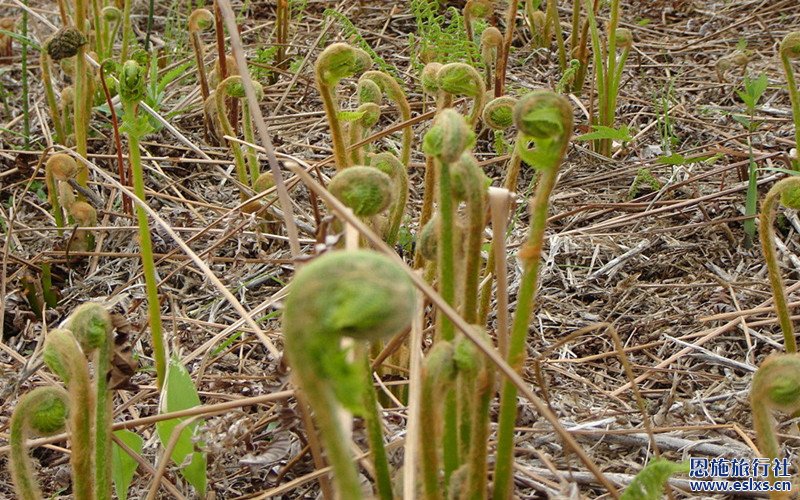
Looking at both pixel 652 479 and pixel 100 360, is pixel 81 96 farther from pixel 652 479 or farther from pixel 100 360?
pixel 652 479

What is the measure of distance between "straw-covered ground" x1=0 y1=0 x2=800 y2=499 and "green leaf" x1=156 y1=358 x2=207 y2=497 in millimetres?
55

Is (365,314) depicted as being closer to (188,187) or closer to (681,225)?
(681,225)

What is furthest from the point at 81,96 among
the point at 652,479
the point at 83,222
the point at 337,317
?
the point at 337,317

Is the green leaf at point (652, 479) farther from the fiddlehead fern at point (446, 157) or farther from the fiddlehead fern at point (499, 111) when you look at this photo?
the fiddlehead fern at point (499, 111)

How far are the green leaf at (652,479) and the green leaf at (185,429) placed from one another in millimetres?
693

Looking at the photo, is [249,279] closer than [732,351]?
No

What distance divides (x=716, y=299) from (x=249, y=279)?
122 centimetres

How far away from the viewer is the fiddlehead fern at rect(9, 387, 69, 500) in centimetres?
118

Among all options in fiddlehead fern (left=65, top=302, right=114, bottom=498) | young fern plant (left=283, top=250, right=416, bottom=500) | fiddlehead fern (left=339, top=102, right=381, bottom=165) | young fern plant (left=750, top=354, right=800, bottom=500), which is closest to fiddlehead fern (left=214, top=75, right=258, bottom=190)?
fiddlehead fern (left=339, top=102, right=381, bottom=165)

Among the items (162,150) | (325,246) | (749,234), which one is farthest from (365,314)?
(162,150)

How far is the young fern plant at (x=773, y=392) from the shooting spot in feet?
3.63

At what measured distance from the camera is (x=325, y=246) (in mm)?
979

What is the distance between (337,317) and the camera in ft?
2.04

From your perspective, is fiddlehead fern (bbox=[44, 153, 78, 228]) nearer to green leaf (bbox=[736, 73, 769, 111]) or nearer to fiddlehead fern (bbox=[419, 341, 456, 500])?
fiddlehead fern (bbox=[419, 341, 456, 500])
